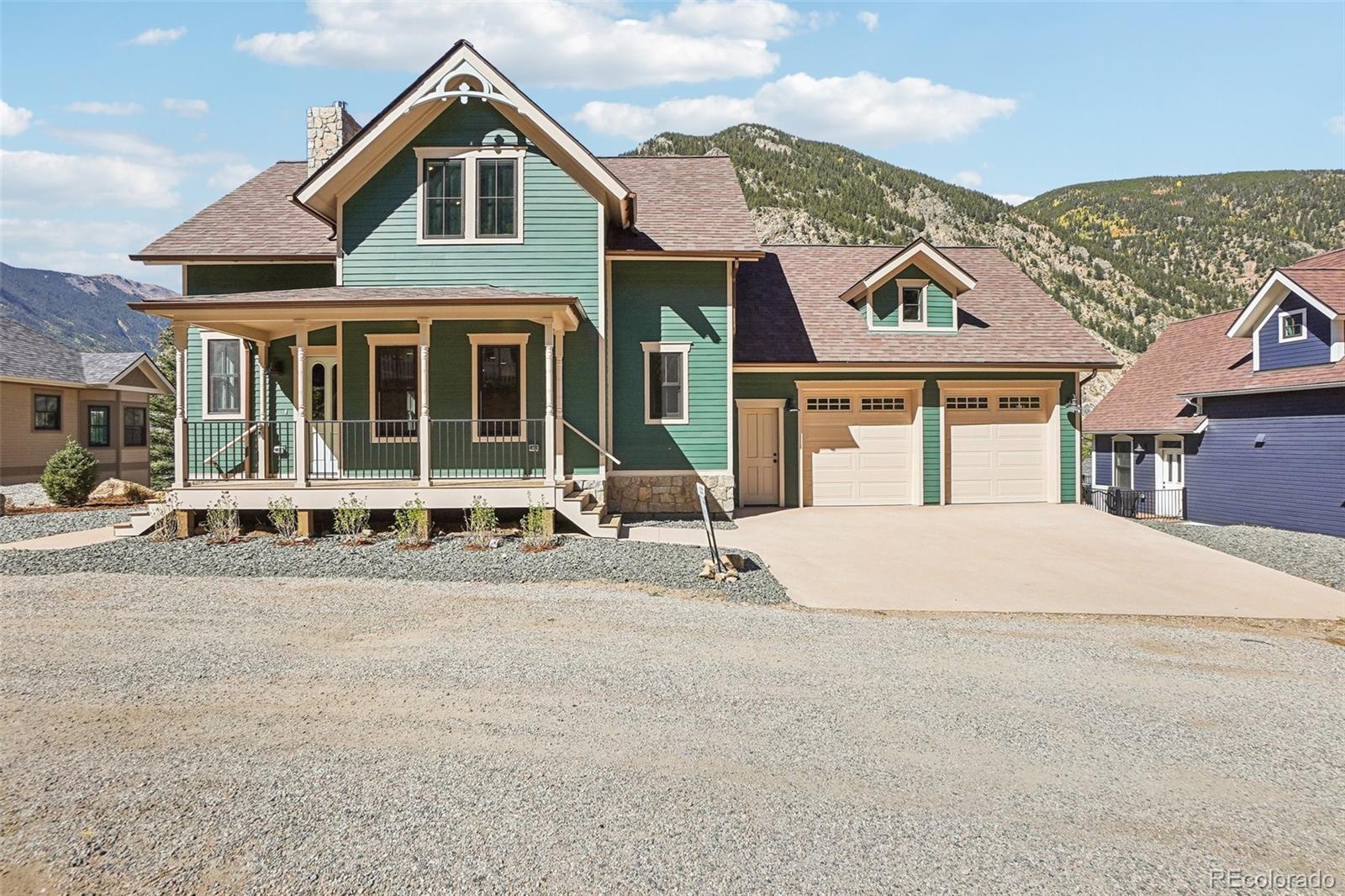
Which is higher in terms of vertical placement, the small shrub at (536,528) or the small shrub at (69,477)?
the small shrub at (69,477)

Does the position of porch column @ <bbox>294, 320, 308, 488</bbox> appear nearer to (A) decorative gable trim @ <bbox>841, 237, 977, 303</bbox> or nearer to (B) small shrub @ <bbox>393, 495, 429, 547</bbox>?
(B) small shrub @ <bbox>393, 495, 429, 547</bbox>

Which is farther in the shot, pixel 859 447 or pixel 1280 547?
pixel 859 447

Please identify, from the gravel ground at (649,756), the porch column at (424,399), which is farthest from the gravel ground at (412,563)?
the gravel ground at (649,756)

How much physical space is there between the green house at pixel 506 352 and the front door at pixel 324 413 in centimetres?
5

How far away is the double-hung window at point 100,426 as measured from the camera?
2472cm

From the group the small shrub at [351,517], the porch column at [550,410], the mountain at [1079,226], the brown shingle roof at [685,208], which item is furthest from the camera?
the mountain at [1079,226]

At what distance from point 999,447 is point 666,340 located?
340 inches

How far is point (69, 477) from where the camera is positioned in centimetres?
1669

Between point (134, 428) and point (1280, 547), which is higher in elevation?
point (134, 428)

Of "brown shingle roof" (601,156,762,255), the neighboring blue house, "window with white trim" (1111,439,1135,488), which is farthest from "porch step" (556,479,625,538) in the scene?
"window with white trim" (1111,439,1135,488)

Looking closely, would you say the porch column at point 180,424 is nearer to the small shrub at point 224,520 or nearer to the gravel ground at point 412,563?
the small shrub at point 224,520

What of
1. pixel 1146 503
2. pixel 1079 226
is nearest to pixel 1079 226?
pixel 1079 226

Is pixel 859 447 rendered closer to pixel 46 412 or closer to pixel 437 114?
pixel 437 114

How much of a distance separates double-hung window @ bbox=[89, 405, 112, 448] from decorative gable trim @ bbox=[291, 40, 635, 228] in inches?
691
